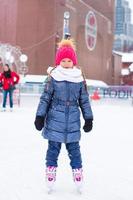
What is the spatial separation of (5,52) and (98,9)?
19.2 meters

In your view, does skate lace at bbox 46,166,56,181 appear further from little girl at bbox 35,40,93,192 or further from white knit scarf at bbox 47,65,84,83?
white knit scarf at bbox 47,65,84,83

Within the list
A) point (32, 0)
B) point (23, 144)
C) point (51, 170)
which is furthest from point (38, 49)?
point (51, 170)

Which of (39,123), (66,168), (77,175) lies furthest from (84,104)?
(66,168)

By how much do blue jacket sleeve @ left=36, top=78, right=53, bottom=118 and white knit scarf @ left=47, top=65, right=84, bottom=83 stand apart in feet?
0.20

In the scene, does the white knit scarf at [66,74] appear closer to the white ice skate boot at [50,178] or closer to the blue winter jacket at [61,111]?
the blue winter jacket at [61,111]

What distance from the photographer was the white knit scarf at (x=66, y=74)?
3453 mm

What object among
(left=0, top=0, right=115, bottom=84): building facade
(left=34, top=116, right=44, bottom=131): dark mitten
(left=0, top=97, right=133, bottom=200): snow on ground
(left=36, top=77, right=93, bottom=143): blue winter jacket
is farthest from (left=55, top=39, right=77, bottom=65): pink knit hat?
(left=0, top=0, right=115, bottom=84): building facade

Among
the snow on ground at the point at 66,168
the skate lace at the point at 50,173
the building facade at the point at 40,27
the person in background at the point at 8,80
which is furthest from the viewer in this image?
the building facade at the point at 40,27

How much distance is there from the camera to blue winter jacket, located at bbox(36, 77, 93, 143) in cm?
346

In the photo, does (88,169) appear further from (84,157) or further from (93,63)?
(93,63)

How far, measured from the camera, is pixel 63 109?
3.47 m

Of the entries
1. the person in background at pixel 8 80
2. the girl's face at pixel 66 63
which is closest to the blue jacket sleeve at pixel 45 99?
the girl's face at pixel 66 63

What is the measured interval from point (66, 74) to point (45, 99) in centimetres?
26

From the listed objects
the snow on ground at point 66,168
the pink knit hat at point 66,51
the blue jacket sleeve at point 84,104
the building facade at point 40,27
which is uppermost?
the building facade at point 40,27
